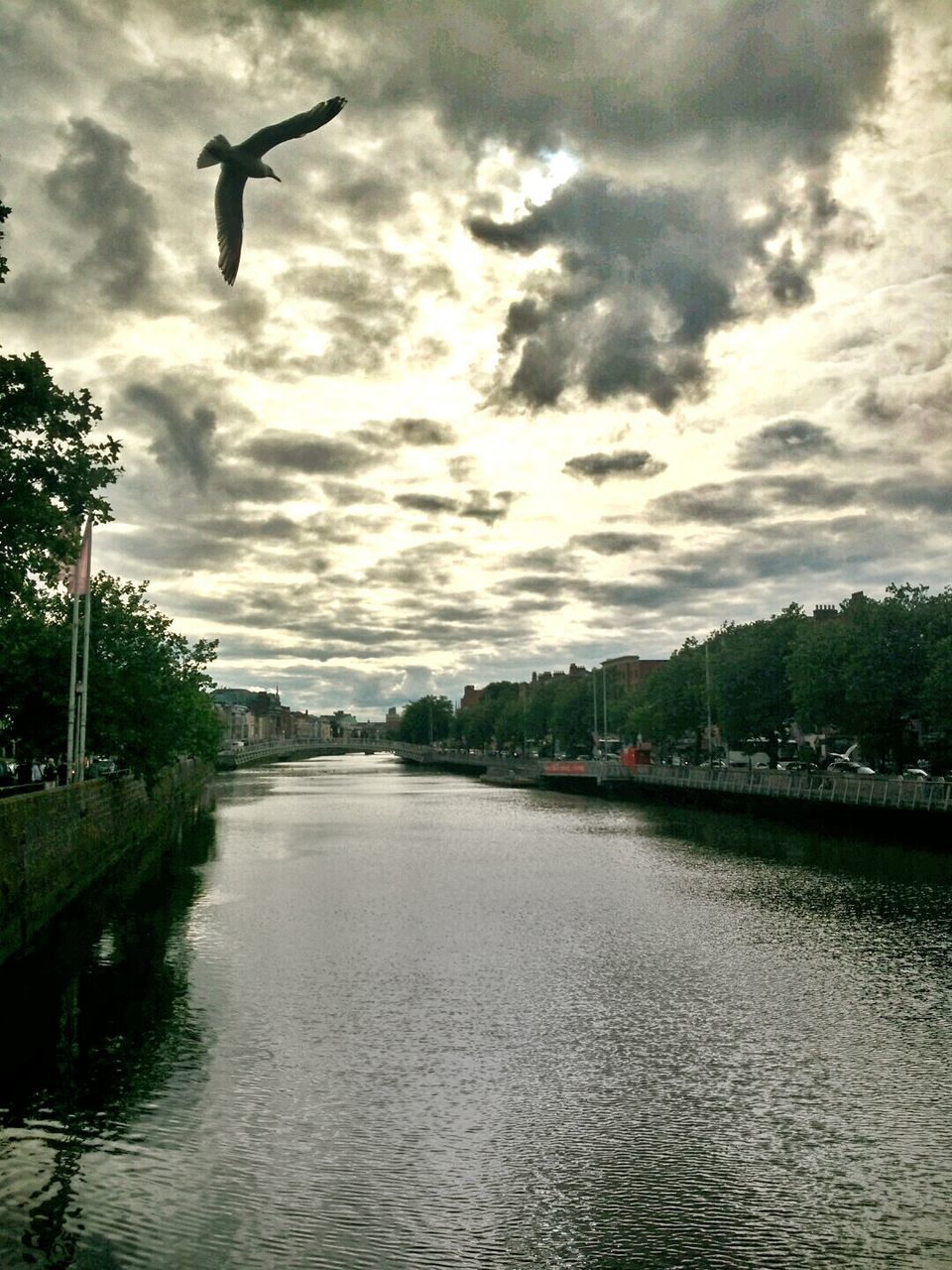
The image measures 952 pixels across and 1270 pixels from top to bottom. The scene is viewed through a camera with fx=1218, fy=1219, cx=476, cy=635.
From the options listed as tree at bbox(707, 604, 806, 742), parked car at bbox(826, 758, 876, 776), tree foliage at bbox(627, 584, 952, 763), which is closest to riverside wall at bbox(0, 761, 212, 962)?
tree foliage at bbox(627, 584, 952, 763)

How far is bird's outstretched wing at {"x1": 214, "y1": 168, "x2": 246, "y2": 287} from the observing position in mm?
15281

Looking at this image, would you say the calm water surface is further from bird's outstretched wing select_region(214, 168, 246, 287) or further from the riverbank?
the riverbank

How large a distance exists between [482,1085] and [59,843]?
20.0 meters

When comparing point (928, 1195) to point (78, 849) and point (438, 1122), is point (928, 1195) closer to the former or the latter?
point (438, 1122)

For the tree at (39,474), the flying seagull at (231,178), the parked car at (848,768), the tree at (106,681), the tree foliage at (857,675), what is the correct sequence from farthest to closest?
the parked car at (848,768) → the tree foliage at (857,675) → the tree at (106,681) → the tree at (39,474) → the flying seagull at (231,178)

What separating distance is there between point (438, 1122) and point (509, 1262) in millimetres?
4167

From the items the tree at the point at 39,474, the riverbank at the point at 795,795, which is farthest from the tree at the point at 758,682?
the tree at the point at 39,474

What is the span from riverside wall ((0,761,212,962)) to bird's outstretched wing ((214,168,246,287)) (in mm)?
14192

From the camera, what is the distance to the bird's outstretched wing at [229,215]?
1528cm

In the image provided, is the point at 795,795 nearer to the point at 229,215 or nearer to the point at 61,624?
the point at 61,624

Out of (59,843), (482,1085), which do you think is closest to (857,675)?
(59,843)

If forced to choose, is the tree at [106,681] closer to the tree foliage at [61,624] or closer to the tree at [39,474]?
the tree foliage at [61,624]

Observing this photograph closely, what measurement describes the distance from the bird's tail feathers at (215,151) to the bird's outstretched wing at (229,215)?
0.19 meters

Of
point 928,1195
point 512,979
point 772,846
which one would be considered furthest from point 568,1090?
point 772,846
